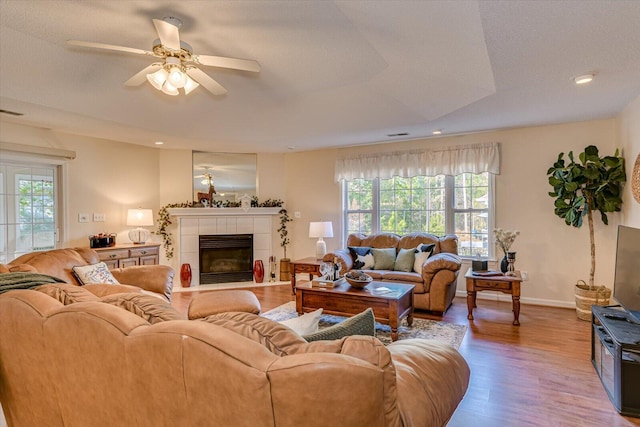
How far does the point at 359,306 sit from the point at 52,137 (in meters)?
4.70

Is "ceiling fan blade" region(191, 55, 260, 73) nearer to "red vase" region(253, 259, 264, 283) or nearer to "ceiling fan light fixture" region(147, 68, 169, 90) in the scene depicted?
"ceiling fan light fixture" region(147, 68, 169, 90)

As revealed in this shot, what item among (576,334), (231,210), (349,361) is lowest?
(576,334)

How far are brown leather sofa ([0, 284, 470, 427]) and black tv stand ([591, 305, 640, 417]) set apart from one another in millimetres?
1562

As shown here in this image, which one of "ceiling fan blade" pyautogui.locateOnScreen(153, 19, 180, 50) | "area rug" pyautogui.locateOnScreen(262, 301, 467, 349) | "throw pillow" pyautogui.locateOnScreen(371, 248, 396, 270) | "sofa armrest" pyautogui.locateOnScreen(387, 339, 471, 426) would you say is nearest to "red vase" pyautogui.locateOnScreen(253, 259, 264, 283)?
"area rug" pyautogui.locateOnScreen(262, 301, 467, 349)

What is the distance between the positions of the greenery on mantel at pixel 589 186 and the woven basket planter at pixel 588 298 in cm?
8

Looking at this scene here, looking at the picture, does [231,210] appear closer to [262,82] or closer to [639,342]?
[262,82]

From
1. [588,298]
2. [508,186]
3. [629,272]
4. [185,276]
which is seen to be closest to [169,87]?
[629,272]

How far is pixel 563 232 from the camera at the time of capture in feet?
14.7

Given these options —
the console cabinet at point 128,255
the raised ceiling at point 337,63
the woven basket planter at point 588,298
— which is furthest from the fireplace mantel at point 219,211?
the woven basket planter at point 588,298

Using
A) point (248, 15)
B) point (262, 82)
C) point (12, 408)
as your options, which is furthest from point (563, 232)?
point (12, 408)

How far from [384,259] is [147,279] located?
2.96 m

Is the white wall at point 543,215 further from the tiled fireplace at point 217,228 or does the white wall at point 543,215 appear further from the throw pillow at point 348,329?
the throw pillow at point 348,329

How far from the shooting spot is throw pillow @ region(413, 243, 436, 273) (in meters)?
4.43

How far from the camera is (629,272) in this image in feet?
8.29
